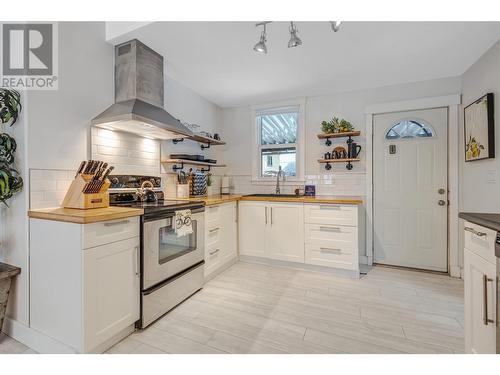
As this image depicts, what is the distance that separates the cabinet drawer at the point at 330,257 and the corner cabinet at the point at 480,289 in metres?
1.48

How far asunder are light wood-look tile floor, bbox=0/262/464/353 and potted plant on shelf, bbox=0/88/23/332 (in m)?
0.89

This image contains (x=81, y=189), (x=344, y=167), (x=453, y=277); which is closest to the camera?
(x=81, y=189)

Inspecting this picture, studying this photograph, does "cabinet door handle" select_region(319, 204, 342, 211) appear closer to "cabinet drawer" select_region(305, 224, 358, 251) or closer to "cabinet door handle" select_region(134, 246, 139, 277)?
"cabinet drawer" select_region(305, 224, 358, 251)

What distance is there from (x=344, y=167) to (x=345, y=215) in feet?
2.82

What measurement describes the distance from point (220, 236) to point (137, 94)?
1788mm

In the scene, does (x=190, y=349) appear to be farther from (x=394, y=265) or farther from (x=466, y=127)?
(x=466, y=127)

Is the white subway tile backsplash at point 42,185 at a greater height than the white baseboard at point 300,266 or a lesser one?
greater

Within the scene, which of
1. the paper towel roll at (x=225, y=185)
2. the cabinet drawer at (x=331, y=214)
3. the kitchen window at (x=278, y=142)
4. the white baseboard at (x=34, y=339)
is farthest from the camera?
the paper towel roll at (x=225, y=185)

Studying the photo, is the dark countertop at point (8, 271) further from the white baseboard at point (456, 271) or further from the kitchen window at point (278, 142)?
the white baseboard at point (456, 271)

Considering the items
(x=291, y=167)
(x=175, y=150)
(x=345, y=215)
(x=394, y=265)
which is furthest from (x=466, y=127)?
(x=175, y=150)

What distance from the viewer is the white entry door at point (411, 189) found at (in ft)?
9.82

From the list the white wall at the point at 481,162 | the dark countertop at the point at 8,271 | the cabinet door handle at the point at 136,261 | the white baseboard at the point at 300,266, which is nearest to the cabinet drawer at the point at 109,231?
the cabinet door handle at the point at 136,261

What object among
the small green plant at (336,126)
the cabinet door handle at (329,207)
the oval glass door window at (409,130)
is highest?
the small green plant at (336,126)
